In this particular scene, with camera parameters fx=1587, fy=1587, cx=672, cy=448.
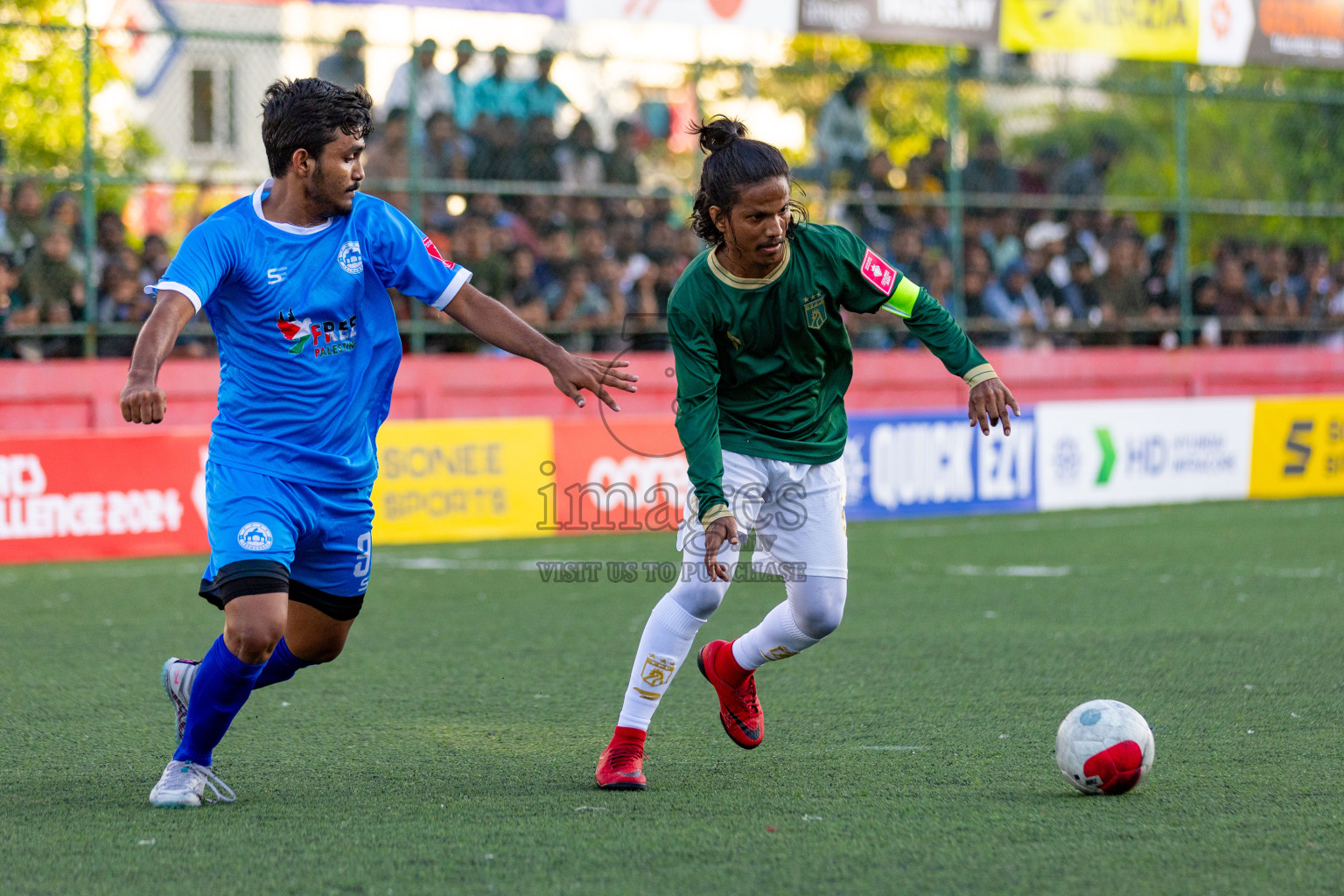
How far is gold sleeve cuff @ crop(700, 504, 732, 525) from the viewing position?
4.52 meters

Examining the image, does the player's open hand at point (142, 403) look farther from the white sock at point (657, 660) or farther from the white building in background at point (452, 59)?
the white building in background at point (452, 59)

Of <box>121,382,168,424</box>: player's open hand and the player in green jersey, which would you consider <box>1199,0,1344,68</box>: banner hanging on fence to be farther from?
<box>121,382,168,424</box>: player's open hand

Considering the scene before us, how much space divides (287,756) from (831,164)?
36.3ft

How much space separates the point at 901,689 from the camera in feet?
20.3

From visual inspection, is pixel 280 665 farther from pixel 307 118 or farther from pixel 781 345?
pixel 781 345

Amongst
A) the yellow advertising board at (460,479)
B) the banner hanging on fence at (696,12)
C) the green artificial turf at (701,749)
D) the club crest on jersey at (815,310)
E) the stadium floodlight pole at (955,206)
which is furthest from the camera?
the stadium floodlight pole at (955,206)

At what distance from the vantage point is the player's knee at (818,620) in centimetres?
490

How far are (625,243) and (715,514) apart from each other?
33.0 feet

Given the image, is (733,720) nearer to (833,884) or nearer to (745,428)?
(745,428)

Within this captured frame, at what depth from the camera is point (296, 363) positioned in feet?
14.6

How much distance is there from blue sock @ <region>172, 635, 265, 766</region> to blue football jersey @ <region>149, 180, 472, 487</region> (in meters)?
0.54

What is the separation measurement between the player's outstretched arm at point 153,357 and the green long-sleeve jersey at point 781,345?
1411 mm

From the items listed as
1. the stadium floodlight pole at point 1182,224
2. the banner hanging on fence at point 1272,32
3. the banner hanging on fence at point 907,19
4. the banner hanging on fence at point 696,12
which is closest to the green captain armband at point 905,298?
the banner hanging on fence at point 696,12

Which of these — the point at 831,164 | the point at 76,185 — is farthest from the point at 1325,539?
the point at 76,185
